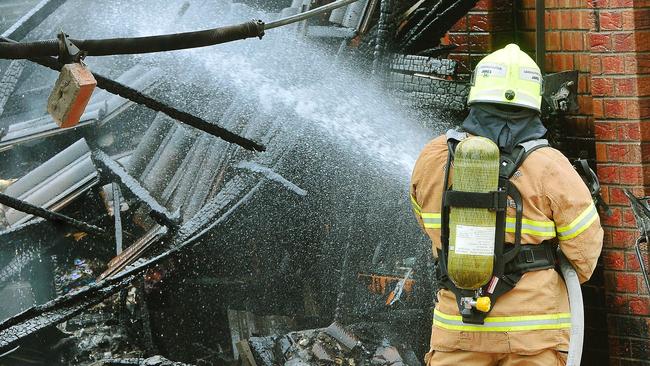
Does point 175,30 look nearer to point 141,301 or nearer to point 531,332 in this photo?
point 141,301

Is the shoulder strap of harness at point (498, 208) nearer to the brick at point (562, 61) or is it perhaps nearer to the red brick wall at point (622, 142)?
the red brick wall at point (622, 142)

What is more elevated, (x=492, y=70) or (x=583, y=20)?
(x=583, y=20)

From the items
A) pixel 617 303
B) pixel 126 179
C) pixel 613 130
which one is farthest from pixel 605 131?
pixel 126 179

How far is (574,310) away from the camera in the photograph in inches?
155

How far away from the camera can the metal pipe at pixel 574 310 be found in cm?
386

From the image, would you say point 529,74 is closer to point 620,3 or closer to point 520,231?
point 520,231

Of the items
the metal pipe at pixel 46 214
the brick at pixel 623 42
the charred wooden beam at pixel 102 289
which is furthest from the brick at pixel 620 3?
the metal pipe at pixel 46 214

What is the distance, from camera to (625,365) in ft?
17.7

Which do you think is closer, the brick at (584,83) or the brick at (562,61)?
the brick at (584,83)

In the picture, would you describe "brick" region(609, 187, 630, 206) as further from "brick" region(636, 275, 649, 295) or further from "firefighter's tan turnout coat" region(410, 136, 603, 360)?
"firefighter's tan turnout coat" region(410, 136, 603, 360)

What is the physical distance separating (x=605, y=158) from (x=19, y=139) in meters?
4.64

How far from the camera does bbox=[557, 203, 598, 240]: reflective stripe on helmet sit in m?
3.82

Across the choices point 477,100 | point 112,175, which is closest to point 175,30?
point 112,175

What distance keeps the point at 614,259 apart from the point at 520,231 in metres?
1.75
